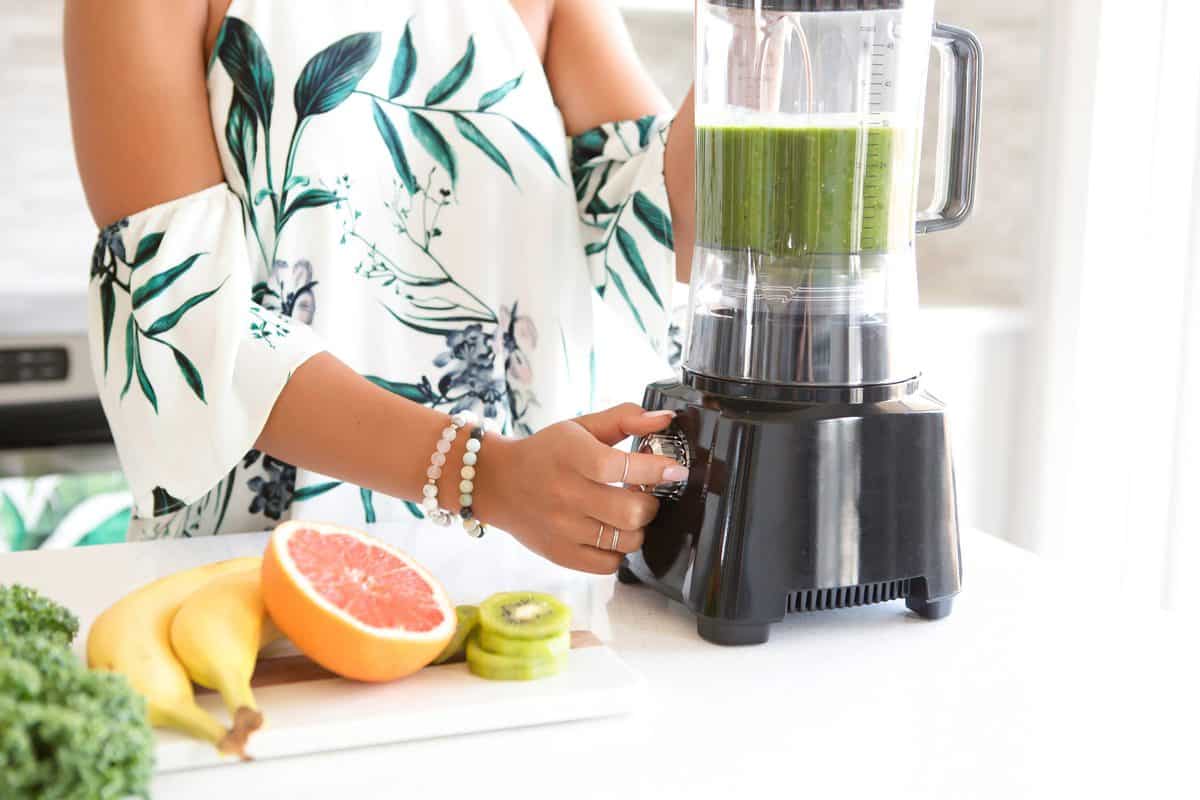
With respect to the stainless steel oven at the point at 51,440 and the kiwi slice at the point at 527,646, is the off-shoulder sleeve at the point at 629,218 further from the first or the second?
the stainless steel oven at the point at 51,440

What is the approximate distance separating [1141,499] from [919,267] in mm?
791

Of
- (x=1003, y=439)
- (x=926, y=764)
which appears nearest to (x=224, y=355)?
(x=926, y=764)

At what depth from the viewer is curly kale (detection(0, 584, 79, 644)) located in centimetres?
60

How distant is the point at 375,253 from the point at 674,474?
0.47m

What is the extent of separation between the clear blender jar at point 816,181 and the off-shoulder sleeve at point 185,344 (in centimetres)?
33

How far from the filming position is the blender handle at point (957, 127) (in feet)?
2.68

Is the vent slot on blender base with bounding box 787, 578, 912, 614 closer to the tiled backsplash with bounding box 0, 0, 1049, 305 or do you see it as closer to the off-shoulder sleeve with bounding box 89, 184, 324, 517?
the off-shoulder sleeve with bounding box 89, 184, 324, 517

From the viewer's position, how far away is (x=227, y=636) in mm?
621

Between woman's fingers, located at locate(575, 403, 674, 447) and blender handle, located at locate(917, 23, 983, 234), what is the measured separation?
0.77 feet

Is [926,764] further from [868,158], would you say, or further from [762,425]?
[868,158]

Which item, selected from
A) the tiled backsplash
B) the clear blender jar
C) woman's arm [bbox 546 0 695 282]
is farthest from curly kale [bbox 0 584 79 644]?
the tiled backsplash

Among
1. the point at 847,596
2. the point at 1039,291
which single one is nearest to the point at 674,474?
the point at 847,596

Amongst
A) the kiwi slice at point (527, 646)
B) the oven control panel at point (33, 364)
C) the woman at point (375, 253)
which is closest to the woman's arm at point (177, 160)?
the woman at point (375, 253)

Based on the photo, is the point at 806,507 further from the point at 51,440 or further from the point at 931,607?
the point at 51,440
